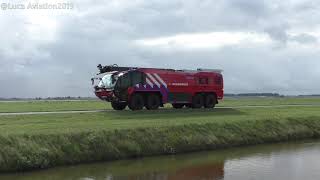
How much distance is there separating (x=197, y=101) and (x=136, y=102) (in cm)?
654

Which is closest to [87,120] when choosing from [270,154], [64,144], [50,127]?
[50,127]

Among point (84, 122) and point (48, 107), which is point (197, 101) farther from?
point (84, 122)

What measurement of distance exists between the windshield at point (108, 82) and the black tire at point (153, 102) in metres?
3.04

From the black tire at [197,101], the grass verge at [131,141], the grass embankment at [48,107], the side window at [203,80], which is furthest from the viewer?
the grass embankment at [48,107]

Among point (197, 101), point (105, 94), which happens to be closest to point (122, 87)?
point (105, 94)

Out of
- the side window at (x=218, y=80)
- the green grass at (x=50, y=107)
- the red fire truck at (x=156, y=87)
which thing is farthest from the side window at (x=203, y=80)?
the green grass at (x=50, y=107)

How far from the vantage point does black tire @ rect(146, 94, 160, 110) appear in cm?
4034

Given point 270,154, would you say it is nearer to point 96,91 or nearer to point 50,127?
point 50,127

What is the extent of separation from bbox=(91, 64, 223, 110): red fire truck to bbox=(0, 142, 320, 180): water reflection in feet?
44.2

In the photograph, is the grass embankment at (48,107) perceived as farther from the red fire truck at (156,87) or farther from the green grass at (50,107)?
the red fire truck at (156,87)

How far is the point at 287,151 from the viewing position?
27.7 metres

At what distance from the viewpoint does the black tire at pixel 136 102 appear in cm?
3928

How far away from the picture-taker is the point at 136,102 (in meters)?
39.5

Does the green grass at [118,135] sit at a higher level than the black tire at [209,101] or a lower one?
lower
